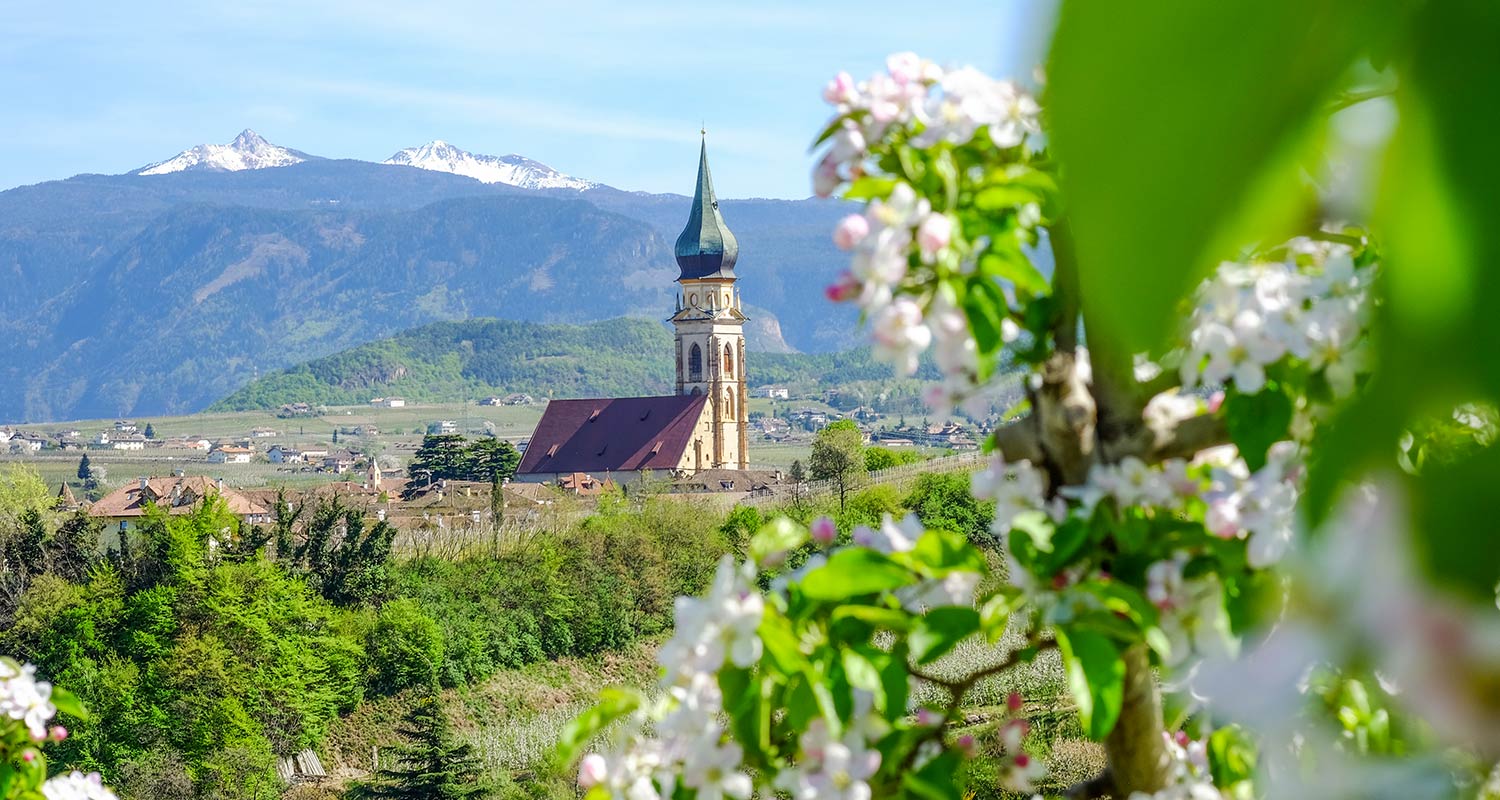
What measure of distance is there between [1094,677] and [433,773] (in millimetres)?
17001

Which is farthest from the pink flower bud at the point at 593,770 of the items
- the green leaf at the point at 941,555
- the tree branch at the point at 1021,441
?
the tree branch at the point at 1021,441

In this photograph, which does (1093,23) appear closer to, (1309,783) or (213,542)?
(1309,783)

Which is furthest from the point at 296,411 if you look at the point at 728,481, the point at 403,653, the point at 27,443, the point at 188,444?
the point at 403,653

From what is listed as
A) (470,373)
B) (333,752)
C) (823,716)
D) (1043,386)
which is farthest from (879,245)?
(470,373)

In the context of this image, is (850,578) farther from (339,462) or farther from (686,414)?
(339,462)

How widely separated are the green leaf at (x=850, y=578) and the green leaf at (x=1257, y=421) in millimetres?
359

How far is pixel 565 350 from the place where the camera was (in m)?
159

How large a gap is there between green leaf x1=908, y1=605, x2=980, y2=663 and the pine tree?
16.6 meters

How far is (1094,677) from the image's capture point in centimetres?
138

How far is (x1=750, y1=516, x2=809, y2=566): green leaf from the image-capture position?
1.69 m

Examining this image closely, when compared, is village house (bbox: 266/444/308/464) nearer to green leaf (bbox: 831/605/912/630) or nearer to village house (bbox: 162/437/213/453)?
village house (bbox: 162/437/213/453)

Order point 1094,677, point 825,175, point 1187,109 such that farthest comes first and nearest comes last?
1. point 825,175
2. point 1094,677
3. point 1187,109

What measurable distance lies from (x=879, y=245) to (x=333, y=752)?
23127 mm

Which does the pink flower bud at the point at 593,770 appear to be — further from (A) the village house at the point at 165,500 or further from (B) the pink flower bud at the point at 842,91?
(A) the village house at the point at 165,500
